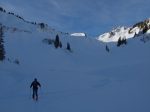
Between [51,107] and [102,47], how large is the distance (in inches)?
2975

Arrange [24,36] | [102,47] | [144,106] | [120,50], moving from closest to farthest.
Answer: [144,106] < [24,36] < [120,50] < [102,47]

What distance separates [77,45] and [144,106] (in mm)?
72554

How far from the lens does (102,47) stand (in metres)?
94.3

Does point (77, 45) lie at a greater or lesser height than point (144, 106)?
greater

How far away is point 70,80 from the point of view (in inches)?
1469

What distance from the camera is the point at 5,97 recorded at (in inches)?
983

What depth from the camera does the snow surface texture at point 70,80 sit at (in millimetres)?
20094

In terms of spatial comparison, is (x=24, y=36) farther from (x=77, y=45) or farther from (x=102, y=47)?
(x=102, y=47)

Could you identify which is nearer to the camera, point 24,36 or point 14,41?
point 14,41

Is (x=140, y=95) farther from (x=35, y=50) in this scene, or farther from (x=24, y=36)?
(x=24, y=36)

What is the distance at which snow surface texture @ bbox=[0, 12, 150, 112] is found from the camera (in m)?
20.1

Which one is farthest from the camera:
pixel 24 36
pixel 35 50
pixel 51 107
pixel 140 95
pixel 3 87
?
pixel 24 36

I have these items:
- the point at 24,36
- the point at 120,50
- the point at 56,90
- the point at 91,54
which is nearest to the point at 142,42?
the point at 120,50

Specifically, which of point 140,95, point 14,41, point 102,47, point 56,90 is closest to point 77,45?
point 102,47
